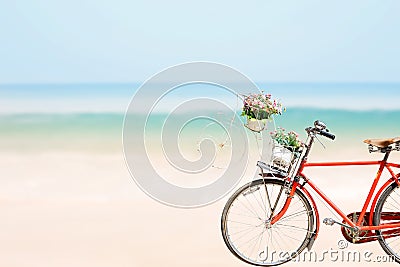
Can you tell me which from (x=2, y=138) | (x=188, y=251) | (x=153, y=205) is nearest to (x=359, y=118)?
(x=2, y=138)

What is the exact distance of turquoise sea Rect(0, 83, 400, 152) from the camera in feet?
Answer: 33.6

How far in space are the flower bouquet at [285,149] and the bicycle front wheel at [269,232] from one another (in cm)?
13

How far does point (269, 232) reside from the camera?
386 cm

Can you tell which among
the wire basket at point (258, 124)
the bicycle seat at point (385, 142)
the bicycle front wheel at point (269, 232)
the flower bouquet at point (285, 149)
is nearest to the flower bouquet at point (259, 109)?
the wire basket at point (258, 124)

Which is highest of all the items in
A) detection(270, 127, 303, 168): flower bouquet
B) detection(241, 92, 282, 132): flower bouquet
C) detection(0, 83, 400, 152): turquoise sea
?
detection(0, 83, 400, 152): turquoise sea

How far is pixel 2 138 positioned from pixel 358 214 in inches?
310

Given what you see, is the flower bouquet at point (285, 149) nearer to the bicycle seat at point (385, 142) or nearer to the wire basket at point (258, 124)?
the wire basket at point (258, 124)

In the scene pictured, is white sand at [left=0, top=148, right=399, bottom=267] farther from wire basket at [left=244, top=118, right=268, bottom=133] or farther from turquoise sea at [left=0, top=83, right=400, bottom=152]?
turquoise sea at [left=0, top=83, right=400, bottom=152]

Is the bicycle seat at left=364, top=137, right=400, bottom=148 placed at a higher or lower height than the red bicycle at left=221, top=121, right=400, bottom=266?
higher

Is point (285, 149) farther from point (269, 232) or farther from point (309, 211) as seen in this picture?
point (269, 232)

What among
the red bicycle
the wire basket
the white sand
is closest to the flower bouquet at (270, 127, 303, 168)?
the red bicycle

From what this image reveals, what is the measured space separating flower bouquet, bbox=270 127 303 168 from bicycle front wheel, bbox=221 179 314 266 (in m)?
0.13

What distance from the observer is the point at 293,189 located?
3.47 m

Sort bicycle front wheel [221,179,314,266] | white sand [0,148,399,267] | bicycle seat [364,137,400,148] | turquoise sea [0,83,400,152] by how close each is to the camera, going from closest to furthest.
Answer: bicycle seat [364,137,400,148], bicycle front wheel [221,179,314,266], white sand [0,148,399,267], turquoise sea [0,83,400,152]
